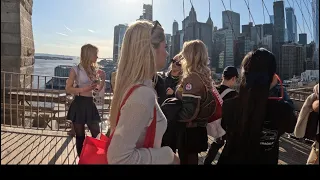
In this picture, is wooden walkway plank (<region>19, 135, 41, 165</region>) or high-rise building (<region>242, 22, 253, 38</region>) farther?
high-rise building (<region>242, 22, 253, 38</region>)

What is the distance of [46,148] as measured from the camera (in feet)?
12.6

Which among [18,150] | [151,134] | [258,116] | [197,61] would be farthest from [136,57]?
[18,150]

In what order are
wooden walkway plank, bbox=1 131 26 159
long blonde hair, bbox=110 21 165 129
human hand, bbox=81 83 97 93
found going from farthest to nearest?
wooden walkway plank, bbox=1 131 26 159 → human hand, bbox=81 83 97 93 → long blonde hair, bbox=110 21 165 129

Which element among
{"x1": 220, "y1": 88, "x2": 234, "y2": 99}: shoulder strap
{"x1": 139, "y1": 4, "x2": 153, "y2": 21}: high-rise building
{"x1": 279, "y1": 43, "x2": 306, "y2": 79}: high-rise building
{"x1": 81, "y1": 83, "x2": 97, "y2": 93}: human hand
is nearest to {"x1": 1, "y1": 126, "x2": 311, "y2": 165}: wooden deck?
{"x1": 81, "y1": 83, "x2": 97, "y2": 93}: human hand

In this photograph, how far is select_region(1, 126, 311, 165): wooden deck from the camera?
3314mm

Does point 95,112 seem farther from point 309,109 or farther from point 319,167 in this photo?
point 319,167

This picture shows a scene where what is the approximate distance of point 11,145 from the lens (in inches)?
152

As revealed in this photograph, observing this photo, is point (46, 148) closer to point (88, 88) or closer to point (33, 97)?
point (88, 88)

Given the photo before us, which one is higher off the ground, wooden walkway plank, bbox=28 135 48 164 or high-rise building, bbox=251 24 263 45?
high-rise building, bbox=251 24 263 45

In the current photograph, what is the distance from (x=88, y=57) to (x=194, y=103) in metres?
1.42

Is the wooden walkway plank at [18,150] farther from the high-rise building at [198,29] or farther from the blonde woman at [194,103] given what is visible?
the high-rise building at [198,29]

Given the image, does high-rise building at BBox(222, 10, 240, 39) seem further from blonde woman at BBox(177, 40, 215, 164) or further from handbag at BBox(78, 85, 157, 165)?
handbag at BBox(78, 85, 157, 165)

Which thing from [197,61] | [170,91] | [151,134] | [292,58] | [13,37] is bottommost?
[151,134]

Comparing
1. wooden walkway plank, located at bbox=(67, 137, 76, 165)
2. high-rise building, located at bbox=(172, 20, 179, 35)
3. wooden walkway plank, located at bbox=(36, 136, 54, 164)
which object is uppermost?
high-rise building, located at bbox=(172, 20, 179, 35)
